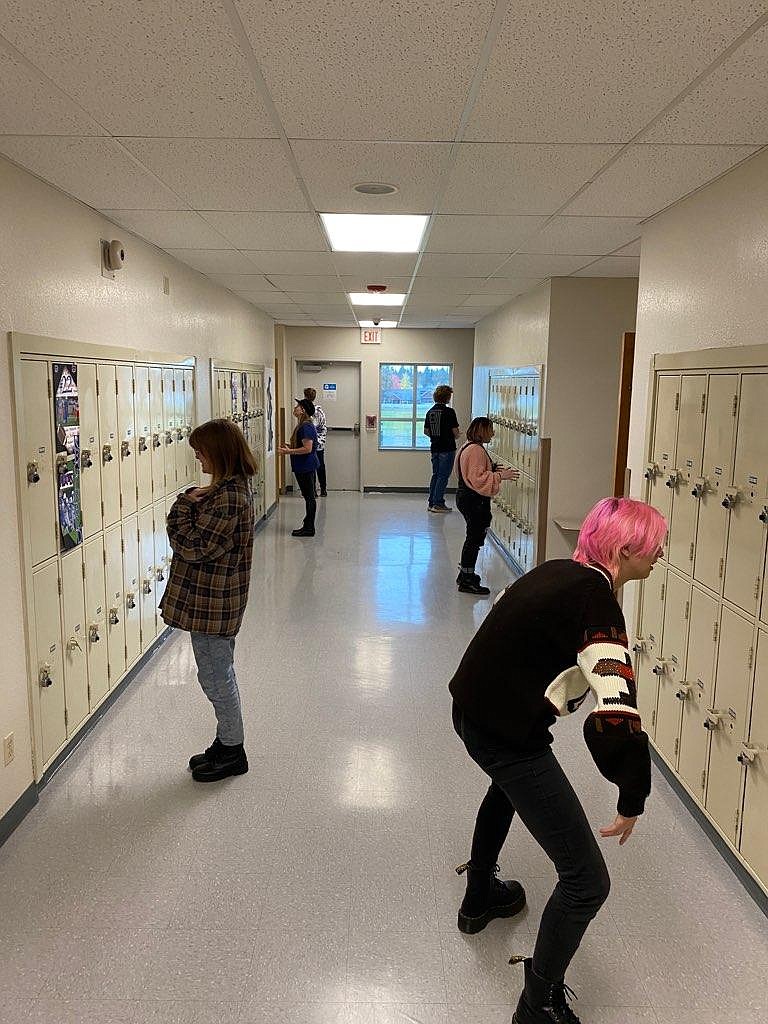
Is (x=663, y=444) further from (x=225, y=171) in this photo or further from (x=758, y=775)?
(x=225, y=171)

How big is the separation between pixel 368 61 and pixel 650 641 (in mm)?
2821

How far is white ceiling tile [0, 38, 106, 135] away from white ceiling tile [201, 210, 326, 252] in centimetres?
128

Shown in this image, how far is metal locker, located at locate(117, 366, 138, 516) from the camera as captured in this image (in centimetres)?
415

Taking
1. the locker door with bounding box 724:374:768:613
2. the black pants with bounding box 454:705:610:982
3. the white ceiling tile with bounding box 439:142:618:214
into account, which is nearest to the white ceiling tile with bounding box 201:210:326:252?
the white ceiling tile with bounding box 439:142:618:214

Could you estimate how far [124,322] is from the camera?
14.0 feet

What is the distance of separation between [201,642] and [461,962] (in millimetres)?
1551

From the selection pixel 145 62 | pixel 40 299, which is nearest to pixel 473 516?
pixel 40 299

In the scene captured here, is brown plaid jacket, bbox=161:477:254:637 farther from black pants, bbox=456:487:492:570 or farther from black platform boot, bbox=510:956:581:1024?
black pants, bbox=456:487:492:570

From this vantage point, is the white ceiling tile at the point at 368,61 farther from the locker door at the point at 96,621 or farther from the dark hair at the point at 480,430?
the dark hair at the point at 480,430

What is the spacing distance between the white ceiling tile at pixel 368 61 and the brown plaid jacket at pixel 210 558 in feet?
4.53

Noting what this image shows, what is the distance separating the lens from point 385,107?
91.2 inches

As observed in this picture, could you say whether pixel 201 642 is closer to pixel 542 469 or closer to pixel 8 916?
pixel 8 916

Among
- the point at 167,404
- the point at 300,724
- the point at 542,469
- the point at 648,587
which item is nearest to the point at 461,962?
the point at 300,724

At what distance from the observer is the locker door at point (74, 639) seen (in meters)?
3.48
